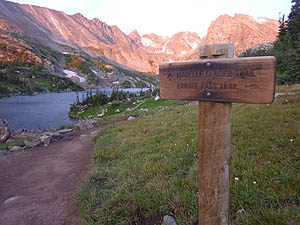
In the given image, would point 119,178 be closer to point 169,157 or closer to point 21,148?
point 169,157

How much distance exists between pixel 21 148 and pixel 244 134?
45.1 feet

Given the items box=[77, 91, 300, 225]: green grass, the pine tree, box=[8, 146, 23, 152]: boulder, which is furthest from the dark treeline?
box=[8, 146, 23, 152]: boulder

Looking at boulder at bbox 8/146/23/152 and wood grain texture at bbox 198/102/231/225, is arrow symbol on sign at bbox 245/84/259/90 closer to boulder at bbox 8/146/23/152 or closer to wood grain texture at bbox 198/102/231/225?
wood grain texture at bbox 198/102/231/225

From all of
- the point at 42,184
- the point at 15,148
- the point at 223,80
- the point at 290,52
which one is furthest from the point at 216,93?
the point at 290,52

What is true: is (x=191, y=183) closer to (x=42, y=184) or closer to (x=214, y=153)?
(x=214, y=153)

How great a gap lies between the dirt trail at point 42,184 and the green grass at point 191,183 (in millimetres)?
743

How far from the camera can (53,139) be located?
13.8 meters

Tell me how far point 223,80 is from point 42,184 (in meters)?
7.45

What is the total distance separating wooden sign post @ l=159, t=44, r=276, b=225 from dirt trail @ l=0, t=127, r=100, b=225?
343 centimetres

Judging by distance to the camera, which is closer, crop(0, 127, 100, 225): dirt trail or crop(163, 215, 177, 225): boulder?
crop(163, 215, 177, 225): boulder

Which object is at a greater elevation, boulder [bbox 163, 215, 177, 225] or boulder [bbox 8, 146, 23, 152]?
boulder [bbox 163, 215, 177, 225]

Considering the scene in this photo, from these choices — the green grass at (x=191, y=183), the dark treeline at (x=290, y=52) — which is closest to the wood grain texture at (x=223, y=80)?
the green grass at (x=191, y=183)

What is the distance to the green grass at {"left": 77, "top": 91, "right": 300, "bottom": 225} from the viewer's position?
Result: 3.14 m

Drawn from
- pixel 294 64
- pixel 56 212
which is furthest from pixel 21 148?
pixel 294 64
